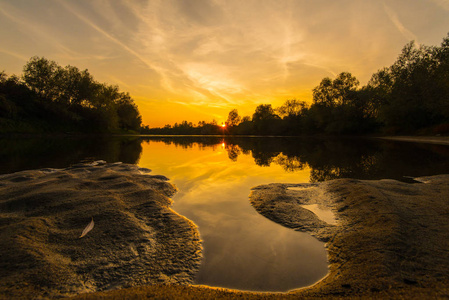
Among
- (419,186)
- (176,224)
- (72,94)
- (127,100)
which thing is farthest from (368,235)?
(127,100)

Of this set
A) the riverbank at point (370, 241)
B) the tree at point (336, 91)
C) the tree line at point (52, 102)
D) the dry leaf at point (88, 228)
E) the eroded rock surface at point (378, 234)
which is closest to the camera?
the riverbank at point (370, 241)

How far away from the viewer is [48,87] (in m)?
65.7

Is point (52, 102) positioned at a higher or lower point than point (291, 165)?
higher

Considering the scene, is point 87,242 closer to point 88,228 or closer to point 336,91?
point 88,228

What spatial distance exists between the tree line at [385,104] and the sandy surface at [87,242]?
5301 cm

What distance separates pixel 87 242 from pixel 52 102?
8105 centimetres

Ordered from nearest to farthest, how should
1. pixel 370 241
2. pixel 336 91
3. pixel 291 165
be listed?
pixel 370 241
pixel 291 165
pixel 336 91

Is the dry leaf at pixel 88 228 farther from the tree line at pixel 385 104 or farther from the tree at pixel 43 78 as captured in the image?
the tree at pixel 43 78

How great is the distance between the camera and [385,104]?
58.3 meters

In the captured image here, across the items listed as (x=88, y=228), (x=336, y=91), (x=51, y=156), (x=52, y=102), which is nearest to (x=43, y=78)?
(x=52, y=102)

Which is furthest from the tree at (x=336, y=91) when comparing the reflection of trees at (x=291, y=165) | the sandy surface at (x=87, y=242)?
the sandy surface at (x=87, y=242)

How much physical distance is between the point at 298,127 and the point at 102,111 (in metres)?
83.7

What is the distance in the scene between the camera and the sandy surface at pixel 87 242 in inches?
129

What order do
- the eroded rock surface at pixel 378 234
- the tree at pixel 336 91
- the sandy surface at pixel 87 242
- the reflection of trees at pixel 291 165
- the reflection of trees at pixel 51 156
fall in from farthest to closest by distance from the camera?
the tree at pixel 336 91, the reflection of trees at pixel 291 165, the reflection of trees at pixel 51 156, the sandy surface at pixel 87 242, the eroded rock surface at pixel 378 234
